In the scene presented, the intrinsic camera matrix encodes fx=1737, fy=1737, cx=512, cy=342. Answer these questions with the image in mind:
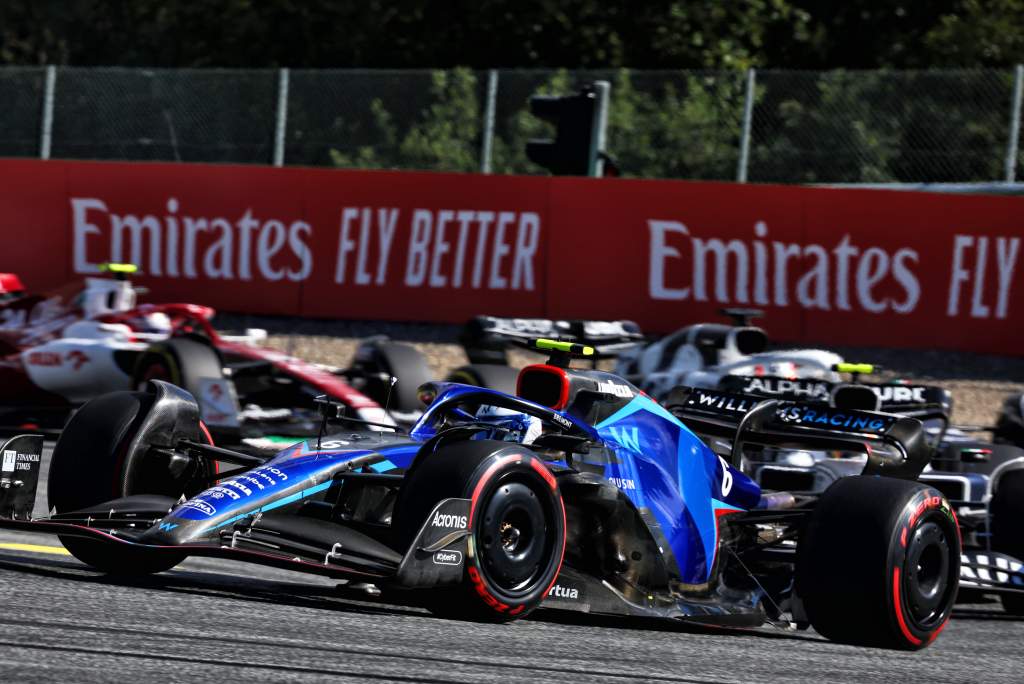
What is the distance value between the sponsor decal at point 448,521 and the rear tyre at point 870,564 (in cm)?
136

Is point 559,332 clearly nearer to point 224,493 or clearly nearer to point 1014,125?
point 224,493

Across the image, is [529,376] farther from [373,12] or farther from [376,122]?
[373,12]

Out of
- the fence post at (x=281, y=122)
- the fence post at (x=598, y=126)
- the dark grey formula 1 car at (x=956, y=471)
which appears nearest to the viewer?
the dark grey formula 1 car at (x=956, y=471)

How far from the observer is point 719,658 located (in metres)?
5.58

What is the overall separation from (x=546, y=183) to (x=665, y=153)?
2.27m

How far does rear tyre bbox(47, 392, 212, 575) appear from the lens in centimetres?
641

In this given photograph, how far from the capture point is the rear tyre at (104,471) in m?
6.41

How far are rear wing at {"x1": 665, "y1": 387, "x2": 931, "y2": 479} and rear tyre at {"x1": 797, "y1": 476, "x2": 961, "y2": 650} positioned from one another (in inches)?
31.5

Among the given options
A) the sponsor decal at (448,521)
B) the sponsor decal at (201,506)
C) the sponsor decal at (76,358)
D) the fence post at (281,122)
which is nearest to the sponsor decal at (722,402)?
the sponsor decal at (448,521)

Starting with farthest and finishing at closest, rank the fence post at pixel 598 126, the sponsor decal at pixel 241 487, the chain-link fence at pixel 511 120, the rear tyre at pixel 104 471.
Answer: the chain-link fence at pixel 511 120 < the fence post at pixel 598 126 < the rear tyre at pixel 104 471 < the sponsor decal at pixel 241 487

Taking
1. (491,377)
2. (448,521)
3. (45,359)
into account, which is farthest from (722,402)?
(45,359)

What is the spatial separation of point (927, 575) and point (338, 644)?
8.03ft

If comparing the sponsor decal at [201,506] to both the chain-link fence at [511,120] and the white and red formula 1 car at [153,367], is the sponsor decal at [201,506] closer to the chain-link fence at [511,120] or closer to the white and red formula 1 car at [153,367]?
the white and red formula 1 car at [153,367]

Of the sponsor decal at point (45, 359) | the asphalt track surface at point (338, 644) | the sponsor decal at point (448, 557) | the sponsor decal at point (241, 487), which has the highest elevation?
the sponsor decal at point (241, 487)
